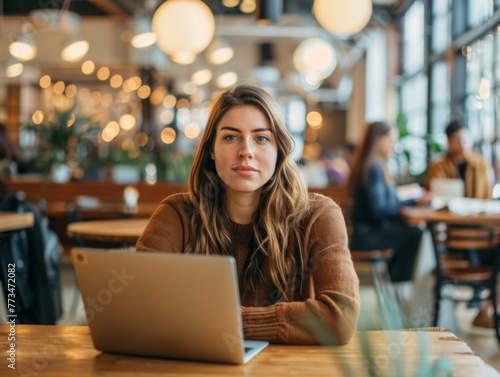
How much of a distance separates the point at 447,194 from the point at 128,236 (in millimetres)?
2549

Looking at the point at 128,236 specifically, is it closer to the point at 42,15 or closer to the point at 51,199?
the point at 51,199

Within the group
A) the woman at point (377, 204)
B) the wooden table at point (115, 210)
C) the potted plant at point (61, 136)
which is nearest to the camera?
the woman at point (377, 204)

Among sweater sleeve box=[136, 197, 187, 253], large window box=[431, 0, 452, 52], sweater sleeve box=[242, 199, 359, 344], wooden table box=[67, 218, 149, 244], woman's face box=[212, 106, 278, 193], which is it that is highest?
large window box=[431, 0, 452, 52]

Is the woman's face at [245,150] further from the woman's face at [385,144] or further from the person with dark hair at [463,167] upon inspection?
the person with dark hair at [463,167]

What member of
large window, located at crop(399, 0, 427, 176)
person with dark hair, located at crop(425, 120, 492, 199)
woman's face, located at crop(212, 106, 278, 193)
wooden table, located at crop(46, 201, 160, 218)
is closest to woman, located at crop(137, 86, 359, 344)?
woman's face, located at crop(212, 106, 278, 193)

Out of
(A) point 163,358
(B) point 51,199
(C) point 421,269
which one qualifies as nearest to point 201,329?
(A) point 163,358

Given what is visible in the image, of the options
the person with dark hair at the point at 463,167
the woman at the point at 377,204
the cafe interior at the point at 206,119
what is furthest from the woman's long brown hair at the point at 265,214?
the person with dark hair at the point at 463,167

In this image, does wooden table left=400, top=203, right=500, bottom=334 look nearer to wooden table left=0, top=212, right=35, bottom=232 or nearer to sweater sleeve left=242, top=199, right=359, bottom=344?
wooden table left=0, top=212, right=35, bottom=232

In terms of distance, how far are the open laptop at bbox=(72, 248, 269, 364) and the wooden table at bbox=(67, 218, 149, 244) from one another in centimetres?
235

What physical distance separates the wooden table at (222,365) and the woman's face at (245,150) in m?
0.47

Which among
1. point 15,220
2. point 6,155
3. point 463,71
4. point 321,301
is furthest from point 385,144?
point 6,155

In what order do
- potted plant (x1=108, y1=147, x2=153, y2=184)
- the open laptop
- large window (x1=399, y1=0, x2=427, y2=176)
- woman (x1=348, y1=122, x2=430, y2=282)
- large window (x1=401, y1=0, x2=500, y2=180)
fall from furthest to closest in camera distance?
large window (x1=399, y1=0, x2=427, y2=176) → potted plant (x1=108, y1=147, x2=153, y2=184) → large window (x1=401, y1=0, x2=500, y2=180) → woman (x1=348, y1=122, x2=430, y2=282) → the open laptop

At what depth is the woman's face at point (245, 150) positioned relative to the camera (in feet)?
6.08

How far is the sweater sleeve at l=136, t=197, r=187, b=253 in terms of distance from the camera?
1.89m
